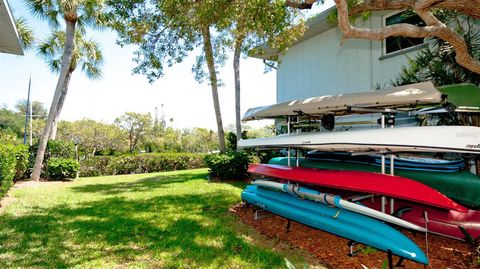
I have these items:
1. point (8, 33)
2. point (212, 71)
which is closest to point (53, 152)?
point (8, 33)

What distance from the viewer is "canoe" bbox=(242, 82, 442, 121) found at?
12.4ft

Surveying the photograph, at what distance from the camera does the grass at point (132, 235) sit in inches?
148

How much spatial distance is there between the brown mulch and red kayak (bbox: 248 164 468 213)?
0.85 m

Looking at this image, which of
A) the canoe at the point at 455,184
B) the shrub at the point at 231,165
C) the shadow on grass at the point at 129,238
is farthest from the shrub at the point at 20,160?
the canoe at the point at 455,184

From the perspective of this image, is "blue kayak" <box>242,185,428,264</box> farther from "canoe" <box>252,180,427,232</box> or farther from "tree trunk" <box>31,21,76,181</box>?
"tree trunk" <box>31,21,76,181</box>

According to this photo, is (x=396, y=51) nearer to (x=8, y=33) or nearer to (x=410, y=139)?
(x=410, y=139)

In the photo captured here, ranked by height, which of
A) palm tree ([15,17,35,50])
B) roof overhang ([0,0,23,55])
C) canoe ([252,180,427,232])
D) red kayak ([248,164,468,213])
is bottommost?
canoe ([252,180,427,232])

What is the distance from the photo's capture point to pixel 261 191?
19.1 feet

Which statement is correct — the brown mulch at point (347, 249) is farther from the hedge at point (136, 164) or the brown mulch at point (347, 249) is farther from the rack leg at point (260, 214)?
the hedge at point (136, 164)

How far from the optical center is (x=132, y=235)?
479 centimetres

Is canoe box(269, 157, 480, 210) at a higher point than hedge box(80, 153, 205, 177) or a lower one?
higher

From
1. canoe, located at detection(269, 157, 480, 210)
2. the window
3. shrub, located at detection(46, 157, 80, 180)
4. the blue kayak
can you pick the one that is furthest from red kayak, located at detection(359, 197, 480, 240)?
shrub, located at detection(46, 157, 80, 180)

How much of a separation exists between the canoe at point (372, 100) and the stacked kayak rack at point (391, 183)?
0.04 feet

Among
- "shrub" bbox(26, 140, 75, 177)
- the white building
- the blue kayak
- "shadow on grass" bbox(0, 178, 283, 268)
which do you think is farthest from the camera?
"shrub" bbox(26, 140, 75, 177)
